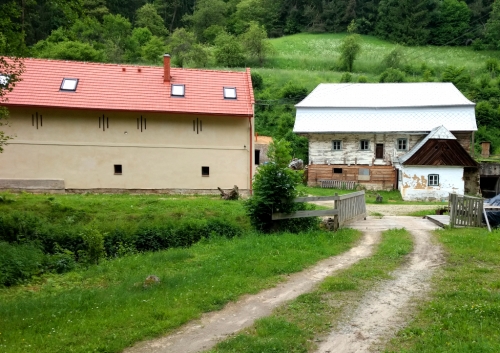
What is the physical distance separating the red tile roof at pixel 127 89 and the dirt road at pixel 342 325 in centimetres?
1462

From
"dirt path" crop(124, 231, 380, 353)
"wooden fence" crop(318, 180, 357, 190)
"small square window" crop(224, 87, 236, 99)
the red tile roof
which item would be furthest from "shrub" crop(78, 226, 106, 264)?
"wooden fence" crop(318, 180, 357, 190)

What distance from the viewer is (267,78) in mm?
50938

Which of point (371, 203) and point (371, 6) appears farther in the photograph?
point (371, 6)

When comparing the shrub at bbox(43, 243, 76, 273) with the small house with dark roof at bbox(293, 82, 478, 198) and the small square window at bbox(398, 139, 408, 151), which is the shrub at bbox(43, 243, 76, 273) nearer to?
the small house with dark roof at bbox(293, 82, 478, 198)

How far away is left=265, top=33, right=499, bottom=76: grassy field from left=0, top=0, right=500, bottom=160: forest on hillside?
0.91m

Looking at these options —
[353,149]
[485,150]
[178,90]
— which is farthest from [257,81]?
[178,90]

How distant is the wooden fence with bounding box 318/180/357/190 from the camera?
108 ft

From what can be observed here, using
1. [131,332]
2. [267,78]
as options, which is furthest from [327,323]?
[267,78]

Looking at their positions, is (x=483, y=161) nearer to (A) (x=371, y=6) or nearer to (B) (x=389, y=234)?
(B) (x=389, y=234)

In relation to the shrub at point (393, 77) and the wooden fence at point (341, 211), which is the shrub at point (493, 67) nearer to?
the shrub at point (393, 77)

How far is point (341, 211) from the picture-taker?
14148 millimetres

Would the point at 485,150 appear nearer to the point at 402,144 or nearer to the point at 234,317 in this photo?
the point at 402,144

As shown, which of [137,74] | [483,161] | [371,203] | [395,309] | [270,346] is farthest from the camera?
[483,161]

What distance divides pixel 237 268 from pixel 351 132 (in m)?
26.9
